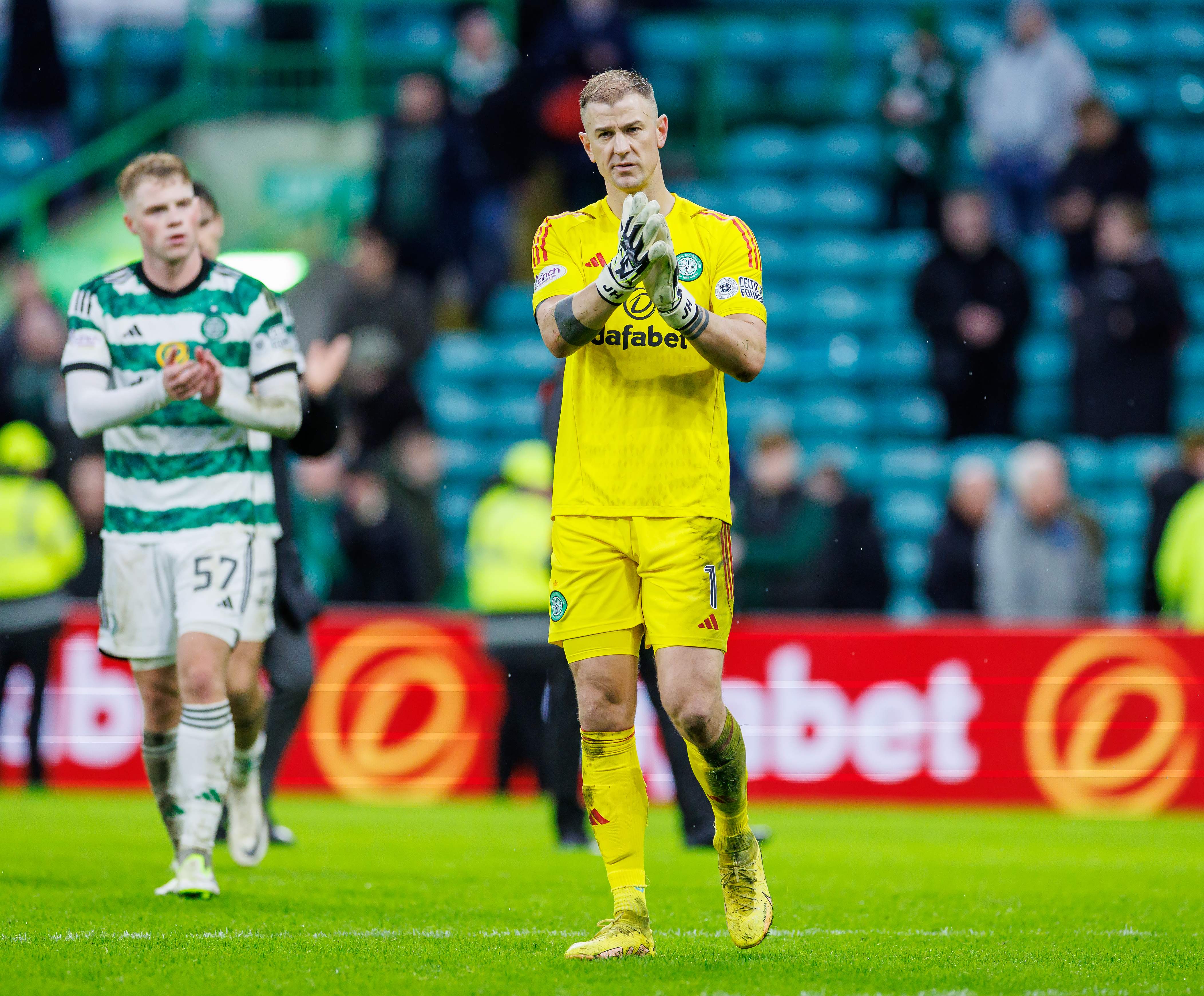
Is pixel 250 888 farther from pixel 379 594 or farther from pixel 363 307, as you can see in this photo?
pixel 363 307

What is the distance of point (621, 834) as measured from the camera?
519 cm

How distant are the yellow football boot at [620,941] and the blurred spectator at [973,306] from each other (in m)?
10.1

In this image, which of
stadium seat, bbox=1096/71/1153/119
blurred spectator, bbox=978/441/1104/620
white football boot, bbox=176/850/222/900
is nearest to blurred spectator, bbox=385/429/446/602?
blurred spectator, bbox=978/441/1104/620

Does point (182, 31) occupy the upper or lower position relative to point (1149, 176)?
upper

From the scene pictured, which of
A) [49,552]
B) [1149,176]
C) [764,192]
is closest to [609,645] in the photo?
[49,552]

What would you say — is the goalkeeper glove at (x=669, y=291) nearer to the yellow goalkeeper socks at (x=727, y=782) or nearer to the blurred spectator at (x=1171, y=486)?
the yellow goalkeeper socks at (x=727, y=782)

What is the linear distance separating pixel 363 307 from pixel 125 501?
887cm

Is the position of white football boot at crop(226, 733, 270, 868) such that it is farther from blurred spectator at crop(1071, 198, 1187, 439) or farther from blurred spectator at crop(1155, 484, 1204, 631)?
blurred spectator at crop(1071, 198, 1187, 439)

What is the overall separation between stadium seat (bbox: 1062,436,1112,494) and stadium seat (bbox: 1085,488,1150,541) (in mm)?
102

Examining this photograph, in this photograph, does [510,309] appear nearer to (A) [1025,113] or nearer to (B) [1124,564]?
(A) [1025,113]

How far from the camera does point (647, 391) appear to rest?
205 inches

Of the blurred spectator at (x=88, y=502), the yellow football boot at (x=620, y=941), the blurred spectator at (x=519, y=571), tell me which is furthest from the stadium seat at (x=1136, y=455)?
the yellow football boot at (x=620, y=941)

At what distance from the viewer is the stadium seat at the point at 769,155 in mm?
17375

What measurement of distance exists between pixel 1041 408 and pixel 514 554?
22.9ft
